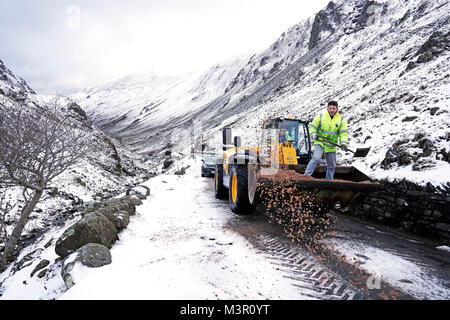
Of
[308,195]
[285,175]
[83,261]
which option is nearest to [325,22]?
[285,175]

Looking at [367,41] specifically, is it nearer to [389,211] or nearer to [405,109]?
[405,109]

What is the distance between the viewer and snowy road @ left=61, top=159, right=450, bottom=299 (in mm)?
2555

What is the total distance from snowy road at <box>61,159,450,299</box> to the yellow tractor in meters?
0.71

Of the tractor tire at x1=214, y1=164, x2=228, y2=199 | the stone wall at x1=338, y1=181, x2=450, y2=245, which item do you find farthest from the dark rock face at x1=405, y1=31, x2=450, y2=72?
the tractor tire at x1=214, y1=164, x2=228, y2=199

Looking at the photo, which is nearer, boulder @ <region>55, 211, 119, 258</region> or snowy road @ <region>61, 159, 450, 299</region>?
snowy road @ <region>61, 159, 450, 299</region>

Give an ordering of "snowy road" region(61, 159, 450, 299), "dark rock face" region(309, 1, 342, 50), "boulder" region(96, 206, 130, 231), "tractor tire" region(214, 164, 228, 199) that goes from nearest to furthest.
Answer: "snowy road" region(61, 159, 450, 299) → "boulder" region(96, 206, 130, 231) → "tractor tire" region(214, 164, 228, 199) → "dark rock face" region(309, 1, 342, 50)

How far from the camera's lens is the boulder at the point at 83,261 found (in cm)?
292

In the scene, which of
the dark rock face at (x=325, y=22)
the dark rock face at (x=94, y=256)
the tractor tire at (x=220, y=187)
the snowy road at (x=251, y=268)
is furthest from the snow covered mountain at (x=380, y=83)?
the dark rock face at (x=94, y=256)

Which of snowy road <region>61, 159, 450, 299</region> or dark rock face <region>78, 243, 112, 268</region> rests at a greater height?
dark rock face <region>78, 243, 112, 268</region>

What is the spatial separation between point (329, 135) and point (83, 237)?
15.8 ft

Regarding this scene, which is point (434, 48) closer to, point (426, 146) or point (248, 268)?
point (426, 146)

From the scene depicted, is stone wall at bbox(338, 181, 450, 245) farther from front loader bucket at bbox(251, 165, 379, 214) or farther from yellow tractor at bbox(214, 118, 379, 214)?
front loader bucket at bbox(251, 165, 379, 214)

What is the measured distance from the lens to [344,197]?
443 centimetres
